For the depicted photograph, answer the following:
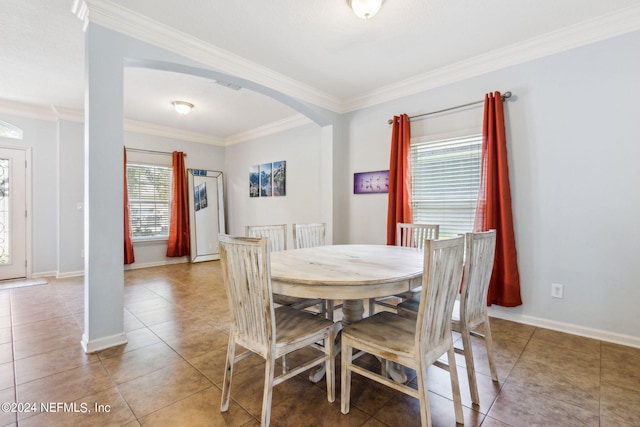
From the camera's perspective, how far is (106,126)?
229 centimetres

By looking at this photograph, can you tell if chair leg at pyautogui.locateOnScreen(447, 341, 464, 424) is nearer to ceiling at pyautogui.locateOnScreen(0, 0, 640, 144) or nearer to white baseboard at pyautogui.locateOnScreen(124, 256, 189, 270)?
ceiling at pyautogui.locateOnScreen(0, 0, 640, 144)

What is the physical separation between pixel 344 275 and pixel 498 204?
6.83ft

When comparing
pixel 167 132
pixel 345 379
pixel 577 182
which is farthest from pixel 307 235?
pixel 167 132

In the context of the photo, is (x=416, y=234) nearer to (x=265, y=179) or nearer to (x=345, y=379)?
(x=345, y=379)

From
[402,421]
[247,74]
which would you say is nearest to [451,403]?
[402,421]

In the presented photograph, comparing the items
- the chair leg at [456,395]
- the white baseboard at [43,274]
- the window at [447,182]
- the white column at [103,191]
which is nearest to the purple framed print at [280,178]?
the window at [447,182]

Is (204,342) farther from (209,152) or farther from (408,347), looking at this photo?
(209,152)

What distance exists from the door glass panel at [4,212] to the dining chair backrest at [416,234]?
18.6ft

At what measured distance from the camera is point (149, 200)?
18.5 feet

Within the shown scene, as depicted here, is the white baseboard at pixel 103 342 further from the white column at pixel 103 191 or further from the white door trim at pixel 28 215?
the white door trim at pixel 28 215

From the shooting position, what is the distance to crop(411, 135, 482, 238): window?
312 centimetres

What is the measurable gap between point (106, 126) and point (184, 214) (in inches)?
147

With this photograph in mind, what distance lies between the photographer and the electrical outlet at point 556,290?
261 centimetres

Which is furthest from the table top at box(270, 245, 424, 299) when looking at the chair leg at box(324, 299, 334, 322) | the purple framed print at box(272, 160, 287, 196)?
the purple framed print at box(272, 160, 287, 196)
